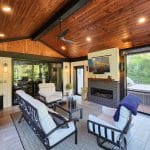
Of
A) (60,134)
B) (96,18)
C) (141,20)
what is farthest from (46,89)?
(141,20)

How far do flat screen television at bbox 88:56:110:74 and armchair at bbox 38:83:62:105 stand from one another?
6.67 feet

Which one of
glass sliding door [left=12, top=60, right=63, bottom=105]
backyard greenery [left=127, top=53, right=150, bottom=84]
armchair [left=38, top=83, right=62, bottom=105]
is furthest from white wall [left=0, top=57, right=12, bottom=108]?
backyard greenery [left=127, top=53, right=150, bottom=84]

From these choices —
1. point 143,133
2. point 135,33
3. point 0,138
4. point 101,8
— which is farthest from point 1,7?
point 143,133

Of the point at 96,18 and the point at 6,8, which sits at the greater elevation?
the point at 96,18

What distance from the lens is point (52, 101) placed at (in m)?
5.61

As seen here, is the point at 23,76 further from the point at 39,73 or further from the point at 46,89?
the point at 46,89

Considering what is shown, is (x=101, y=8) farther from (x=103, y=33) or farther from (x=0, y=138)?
(x=0, y=138)

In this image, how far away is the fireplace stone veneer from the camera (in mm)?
5805

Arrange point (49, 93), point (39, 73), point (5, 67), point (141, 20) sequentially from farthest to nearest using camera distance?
point (39, 73), point (49, 93), point (5, 67), point (141, 20)

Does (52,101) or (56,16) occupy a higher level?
(56,16)

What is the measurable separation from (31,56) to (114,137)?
592 cm

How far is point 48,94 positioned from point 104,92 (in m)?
2.64

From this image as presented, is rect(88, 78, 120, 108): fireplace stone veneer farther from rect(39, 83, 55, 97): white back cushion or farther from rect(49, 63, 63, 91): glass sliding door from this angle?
rect(49, 63, 63, 91): glass sliding door

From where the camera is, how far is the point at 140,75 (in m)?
5.93
